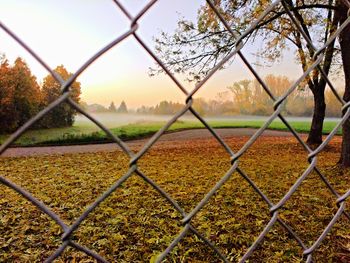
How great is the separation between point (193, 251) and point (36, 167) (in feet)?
20.0

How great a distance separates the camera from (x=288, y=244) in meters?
2.74

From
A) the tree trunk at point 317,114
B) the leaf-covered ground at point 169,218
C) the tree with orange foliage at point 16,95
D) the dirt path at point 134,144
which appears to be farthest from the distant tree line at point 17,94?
the tree trunk at point 317,114

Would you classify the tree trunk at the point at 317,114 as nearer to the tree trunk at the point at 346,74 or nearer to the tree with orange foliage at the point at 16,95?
the tree trunk at the point at 346,74

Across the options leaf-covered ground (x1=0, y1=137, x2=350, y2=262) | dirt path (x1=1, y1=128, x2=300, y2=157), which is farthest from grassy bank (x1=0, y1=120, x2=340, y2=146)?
leaf-covered ground (x1=0, y1=137, x2=350, y2=262)

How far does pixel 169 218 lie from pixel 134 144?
9.80 m

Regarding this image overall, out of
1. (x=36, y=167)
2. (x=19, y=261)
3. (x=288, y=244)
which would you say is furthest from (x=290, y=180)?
(x=36, y=167)

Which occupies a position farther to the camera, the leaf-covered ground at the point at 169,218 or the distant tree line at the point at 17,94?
the distant tree line at the point at 17,94

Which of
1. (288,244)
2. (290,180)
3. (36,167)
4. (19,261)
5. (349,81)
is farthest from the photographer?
(36,167)

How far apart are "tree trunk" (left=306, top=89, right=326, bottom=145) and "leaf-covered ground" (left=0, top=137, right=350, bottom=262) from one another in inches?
165

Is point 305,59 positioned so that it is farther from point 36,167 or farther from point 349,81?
point 36,167

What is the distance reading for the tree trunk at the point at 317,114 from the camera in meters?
9.82

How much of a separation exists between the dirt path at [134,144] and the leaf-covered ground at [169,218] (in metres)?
5.01

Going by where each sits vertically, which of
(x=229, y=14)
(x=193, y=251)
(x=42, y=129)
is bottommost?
(x=193, y=251)

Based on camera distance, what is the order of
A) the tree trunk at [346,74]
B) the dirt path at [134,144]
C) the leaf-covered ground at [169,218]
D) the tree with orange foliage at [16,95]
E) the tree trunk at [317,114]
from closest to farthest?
the leaf-covered ground at [169,218] → the tree trunk at [346,74] → the tree trunk at [317,114] → the tree with orange foliage at [16,95] → the dirt path at [134,144]
